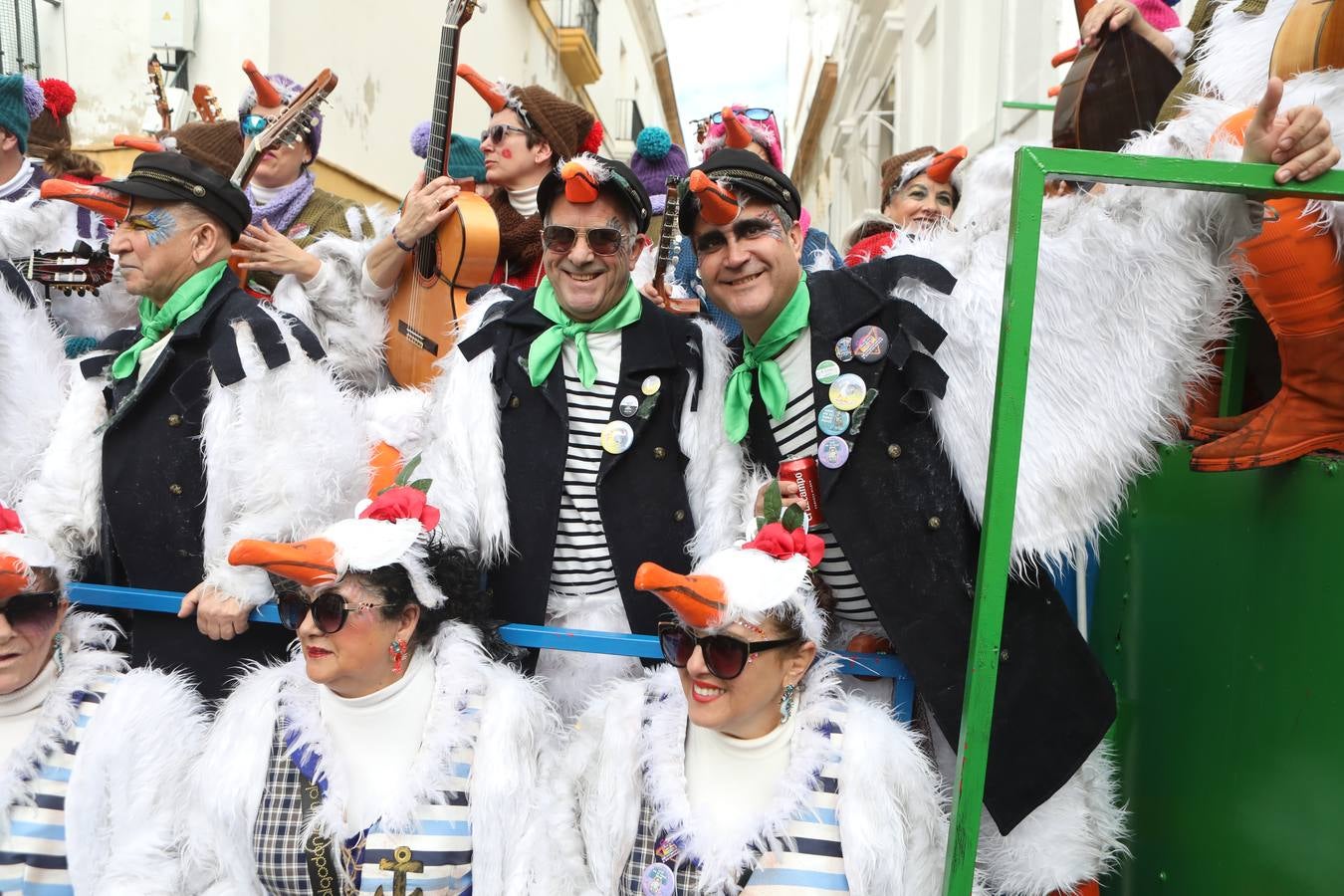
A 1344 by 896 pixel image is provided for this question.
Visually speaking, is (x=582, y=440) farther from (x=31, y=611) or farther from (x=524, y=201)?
(x=524, y=201)

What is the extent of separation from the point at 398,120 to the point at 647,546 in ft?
25.6

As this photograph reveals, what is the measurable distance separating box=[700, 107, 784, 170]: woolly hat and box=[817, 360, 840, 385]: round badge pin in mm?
1693

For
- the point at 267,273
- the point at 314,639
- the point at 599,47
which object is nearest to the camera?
the point at 314,639

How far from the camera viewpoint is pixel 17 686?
278 centimetres

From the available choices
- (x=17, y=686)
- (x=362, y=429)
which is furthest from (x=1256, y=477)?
(x=17, y=686)

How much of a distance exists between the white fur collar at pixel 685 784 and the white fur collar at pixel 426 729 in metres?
0.45

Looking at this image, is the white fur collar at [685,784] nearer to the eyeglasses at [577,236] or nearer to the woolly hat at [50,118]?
the eyeglasses at [577,236]

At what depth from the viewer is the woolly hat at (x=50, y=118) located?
5.32 meters

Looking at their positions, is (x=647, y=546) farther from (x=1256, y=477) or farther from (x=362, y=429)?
(x=1256, y=477)

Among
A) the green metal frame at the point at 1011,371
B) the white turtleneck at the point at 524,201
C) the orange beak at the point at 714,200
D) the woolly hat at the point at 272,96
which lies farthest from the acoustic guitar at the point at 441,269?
the green metal frame at the point at 1011,371

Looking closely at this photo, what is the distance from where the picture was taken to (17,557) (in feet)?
→ 9.08

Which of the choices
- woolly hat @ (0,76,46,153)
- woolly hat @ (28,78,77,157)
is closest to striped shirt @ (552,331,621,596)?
woolly hat @ (0,76,46,153)

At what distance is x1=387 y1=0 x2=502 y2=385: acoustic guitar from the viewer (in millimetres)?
3840

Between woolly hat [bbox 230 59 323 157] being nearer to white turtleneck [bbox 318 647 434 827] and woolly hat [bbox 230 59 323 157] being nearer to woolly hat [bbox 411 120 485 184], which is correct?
woolly hat [bbox 411 120 485 184]
